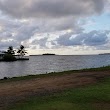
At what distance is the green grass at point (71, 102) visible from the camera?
15262 mm

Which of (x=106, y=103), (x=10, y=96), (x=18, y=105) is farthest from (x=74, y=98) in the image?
(x=10, y=96)

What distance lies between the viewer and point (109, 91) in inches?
762

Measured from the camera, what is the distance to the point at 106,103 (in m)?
16.2

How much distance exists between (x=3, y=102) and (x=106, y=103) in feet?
19.9

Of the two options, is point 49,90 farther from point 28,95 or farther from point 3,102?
point 3,102

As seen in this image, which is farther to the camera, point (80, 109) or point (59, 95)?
point (59, 95)

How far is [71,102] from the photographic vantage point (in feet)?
53.7

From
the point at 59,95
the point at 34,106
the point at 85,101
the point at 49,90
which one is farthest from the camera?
the point at 49,90

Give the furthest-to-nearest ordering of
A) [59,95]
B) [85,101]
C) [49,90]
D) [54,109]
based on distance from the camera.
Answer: [49,90], [59,95], [85,101], [54,109]

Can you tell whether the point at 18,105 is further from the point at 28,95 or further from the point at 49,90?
the point at 49,90

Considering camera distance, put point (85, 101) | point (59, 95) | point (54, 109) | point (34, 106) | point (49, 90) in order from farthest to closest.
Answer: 1. point (49, 90)
2. point (59, 95)
3. point (85, 101)
4. point (34, 106)
5. point (54, 109)

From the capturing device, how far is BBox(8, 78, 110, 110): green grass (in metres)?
15.3

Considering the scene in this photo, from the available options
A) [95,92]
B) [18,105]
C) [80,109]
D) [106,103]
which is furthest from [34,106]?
[95,92]

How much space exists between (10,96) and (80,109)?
249 inches
